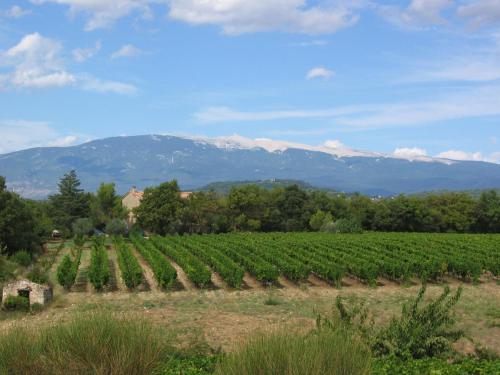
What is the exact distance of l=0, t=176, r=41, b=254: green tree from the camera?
3869 centimetres

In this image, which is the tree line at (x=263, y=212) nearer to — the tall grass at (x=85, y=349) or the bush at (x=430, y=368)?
the bush at (x=430, y=368)

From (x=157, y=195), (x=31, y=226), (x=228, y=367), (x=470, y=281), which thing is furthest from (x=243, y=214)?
(x=228, y=367)

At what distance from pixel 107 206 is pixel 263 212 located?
954 inches

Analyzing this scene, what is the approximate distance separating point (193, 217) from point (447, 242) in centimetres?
3652

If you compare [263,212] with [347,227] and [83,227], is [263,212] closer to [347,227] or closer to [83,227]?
[347,227]

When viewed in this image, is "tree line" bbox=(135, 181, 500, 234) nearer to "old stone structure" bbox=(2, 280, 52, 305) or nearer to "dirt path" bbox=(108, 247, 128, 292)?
"dirt path" bbox=(108, 247, 128, 292)

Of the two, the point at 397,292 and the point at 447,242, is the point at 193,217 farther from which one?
the point at 397,292

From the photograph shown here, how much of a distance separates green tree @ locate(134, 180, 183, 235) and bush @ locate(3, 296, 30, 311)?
44572 mm

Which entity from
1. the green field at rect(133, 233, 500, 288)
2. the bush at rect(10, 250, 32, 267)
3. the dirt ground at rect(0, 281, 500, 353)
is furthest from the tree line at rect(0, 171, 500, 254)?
the dirt ground at rect(0, 281, 500, 353)

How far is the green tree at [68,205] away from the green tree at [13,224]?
2965 centimetres

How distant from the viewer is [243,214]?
229 feet

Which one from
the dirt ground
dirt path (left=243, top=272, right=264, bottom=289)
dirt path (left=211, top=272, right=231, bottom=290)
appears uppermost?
the dirt ground

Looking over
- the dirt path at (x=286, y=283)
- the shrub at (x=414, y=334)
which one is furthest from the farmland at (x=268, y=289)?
the shrub at (x=414, y=334)

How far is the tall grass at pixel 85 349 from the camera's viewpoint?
5.68m
